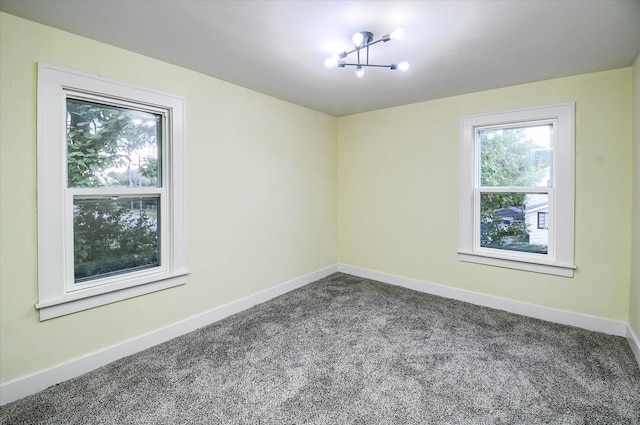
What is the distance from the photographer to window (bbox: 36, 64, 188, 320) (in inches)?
77.2

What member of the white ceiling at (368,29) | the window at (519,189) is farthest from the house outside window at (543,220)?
the white ceiling at (368,29)

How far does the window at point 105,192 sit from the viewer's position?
6.43ft

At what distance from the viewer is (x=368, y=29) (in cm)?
195

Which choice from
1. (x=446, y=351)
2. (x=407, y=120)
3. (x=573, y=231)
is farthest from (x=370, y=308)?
(x=407, y=120)

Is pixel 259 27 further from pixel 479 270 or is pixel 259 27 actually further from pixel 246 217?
pixel 479 270

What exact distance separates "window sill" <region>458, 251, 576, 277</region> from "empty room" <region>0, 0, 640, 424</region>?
0.02 m

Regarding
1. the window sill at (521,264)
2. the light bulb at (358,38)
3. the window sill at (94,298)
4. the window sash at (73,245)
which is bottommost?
the window sill at (94,298)

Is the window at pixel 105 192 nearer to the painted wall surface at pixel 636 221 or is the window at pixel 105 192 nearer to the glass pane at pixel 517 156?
the glass pane at pixel 517 156

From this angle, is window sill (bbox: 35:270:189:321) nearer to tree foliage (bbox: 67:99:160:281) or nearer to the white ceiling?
tree foliage (bbox: 67:99:160:281)

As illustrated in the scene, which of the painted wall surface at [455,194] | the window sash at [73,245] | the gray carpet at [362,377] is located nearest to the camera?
the gray carpet at [362,377]

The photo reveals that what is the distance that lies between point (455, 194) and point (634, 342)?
1.85m

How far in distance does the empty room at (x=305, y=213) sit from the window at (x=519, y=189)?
0.07ft

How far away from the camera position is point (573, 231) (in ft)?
9.08

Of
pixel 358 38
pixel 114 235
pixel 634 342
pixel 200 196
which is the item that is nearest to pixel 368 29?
pixel 358 38
